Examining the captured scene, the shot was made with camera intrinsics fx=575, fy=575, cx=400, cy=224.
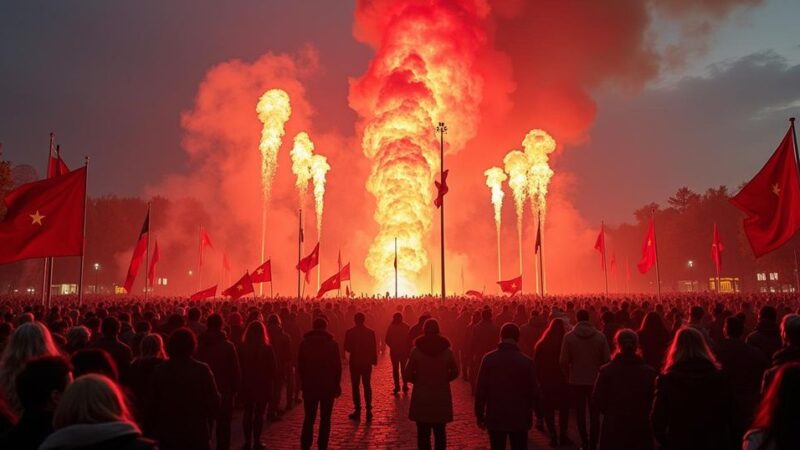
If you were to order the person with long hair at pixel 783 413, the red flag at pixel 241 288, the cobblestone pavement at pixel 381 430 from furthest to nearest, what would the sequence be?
1. the red flag at pixel 241 288
2. the cobblestone pavement at pixel 381 430
3. the person with long hair at pixel 783 413

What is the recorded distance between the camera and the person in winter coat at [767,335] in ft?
28.9

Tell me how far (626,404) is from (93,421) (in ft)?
16.9

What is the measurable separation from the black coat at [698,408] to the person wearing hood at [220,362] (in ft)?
19.0

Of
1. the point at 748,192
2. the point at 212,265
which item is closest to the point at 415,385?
the point at 748,192

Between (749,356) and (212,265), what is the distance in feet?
→ 334

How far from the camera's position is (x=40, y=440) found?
3.35 m

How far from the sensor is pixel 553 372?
33.0 feet

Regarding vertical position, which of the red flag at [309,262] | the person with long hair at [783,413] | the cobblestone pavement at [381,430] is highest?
the red flag at [309,262]

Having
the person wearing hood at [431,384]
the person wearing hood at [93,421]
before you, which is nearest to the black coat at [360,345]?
the person wearing hood at [431,384]

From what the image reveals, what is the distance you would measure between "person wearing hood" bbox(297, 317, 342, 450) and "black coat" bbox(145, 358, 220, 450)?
10.8ft

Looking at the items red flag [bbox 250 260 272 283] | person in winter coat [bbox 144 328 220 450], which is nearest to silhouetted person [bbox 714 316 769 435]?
person in winter coat [bbox 144 328 220 450]

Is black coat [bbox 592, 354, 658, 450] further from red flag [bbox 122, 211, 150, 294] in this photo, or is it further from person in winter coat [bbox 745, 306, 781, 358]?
red flag [bbox 122, 211, 150, 294]

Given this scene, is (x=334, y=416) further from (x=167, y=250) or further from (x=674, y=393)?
(x=167, y=250)

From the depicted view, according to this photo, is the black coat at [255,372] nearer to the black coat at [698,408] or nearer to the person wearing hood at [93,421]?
the black coat at [698,408]
